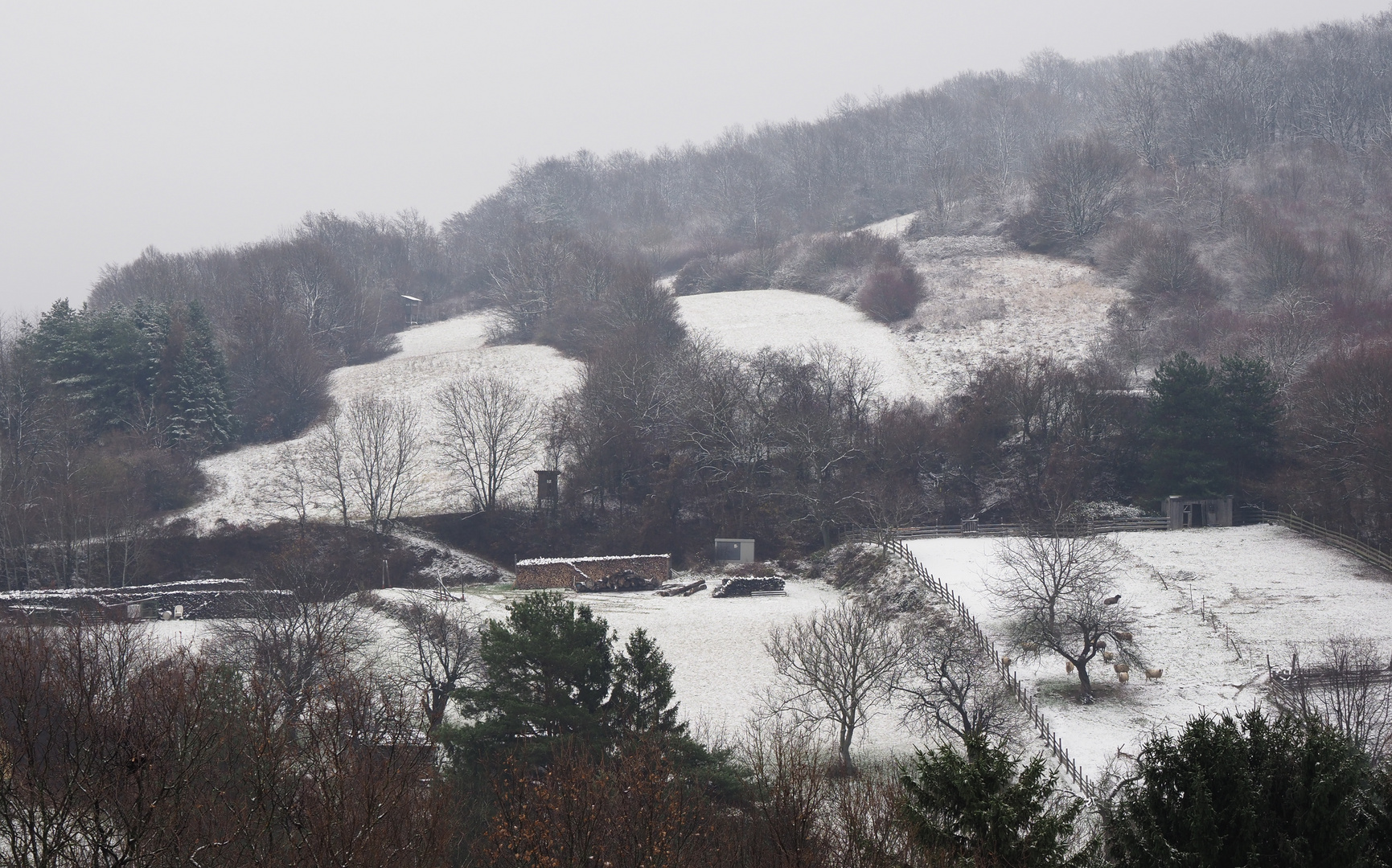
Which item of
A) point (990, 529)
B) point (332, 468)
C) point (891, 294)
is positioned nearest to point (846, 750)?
point (990, 529)

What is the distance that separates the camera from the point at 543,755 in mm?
19109

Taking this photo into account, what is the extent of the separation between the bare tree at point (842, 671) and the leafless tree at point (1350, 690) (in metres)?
8.47

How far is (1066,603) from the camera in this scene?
97.6 ft

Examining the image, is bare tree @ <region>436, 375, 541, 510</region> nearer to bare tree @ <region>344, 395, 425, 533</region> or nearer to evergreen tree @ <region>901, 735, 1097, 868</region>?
bare tree @ <region>344, 395, 425, 533</region>

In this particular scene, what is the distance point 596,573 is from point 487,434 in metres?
12.3

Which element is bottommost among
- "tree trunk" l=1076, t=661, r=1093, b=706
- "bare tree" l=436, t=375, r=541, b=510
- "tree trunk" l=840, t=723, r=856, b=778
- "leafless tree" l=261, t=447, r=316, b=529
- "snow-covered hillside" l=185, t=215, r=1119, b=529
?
"tree trunk" l=840, t=723, r=856, b=778

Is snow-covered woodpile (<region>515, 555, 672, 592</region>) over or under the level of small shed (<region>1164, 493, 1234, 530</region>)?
under

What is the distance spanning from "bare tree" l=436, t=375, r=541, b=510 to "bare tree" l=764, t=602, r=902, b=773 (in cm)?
2464

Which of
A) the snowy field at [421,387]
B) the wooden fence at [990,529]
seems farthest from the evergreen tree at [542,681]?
the snowy field at [421,387]

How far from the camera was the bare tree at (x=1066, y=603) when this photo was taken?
27.1 m

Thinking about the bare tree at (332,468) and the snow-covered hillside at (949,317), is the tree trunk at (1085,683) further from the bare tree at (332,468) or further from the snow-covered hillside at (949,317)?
the bare tree at (332,468)

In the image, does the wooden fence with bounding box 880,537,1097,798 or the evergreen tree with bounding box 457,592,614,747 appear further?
the wooden fence with bounding box 880,537,1097,798

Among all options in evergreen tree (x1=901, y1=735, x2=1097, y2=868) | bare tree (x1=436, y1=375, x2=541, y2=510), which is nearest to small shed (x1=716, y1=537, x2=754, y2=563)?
bare tree (x1=436, y1=375, x2=541, y2=510)

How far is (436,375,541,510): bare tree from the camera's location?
49688 millimetres
